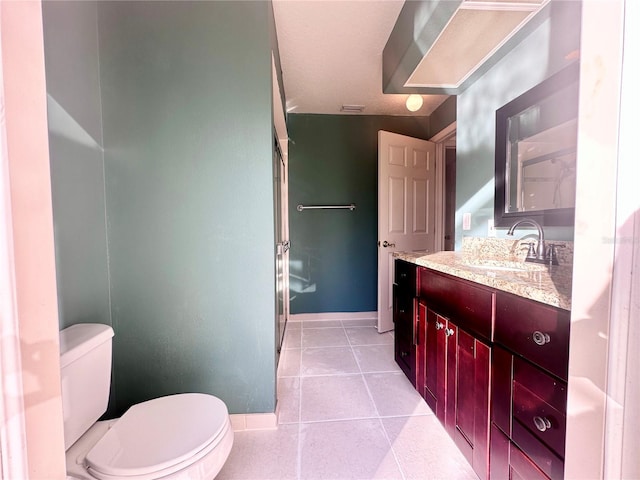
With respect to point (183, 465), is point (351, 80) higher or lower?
higher

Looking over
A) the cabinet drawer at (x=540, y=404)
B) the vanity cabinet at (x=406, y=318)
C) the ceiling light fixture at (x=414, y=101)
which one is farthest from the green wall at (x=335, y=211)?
the cabinet drawer at (x=540, y=404)

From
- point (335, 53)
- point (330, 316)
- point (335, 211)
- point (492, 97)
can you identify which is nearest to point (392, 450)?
point (330, 316)


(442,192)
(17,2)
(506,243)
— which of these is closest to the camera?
(17,2)

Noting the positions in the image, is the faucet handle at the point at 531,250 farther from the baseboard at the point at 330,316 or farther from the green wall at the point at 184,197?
the baseboard at the point at 330,316

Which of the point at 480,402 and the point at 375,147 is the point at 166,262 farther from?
the point at 375,147

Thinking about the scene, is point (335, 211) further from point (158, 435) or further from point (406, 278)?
point (158, 435)

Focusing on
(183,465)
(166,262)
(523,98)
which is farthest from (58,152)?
(523,98)

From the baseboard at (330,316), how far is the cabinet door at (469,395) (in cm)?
187

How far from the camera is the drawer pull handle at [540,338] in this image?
800 millimetres

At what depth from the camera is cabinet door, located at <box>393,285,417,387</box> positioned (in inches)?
69.7

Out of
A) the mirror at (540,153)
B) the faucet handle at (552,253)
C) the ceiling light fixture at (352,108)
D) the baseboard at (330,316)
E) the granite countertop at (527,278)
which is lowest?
the baseboard at (330,316)

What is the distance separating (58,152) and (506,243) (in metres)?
2.14

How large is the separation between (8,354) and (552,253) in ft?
5.59

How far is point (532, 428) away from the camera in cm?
85
